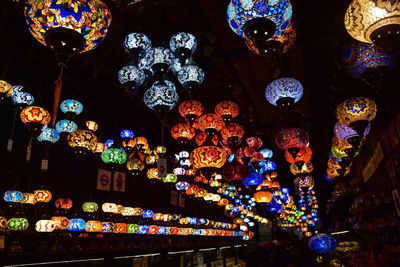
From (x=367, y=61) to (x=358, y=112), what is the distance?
762 millimetres

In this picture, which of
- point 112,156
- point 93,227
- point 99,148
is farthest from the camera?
point 93,227

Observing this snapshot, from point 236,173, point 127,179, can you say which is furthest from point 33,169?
point 236,173

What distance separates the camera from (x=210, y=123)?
13.8 ft

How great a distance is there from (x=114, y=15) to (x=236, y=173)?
3164mm

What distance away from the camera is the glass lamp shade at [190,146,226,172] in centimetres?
407

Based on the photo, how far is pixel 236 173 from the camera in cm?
493

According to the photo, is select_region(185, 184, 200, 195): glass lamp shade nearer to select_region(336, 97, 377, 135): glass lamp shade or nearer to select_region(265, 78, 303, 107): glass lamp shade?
select_region(265, 78, 303, 107): glass lamp shade

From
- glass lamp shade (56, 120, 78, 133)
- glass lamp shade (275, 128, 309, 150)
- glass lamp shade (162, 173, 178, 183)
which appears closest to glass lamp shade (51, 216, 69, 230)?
glass lamp shade (56, 120, 78, 133)

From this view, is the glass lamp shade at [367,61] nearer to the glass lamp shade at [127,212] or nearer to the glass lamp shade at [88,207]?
the glass lamp shade at [88,207]

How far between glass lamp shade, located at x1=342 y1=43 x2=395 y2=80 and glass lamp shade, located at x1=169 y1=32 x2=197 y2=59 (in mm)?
1620

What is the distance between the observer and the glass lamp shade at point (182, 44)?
10.4ft

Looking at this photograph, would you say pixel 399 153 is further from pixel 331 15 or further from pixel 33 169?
pixel 33 169

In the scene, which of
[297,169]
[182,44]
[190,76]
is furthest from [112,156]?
[297,169]

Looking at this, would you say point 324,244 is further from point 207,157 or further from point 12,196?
point 12,196
